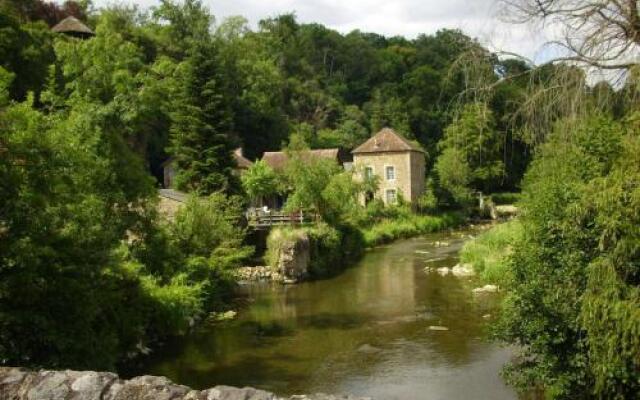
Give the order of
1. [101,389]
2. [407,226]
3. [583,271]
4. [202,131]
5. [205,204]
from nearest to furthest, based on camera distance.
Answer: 1. [101,389]
2. [583,271]
3. [205,204]
4. [202,131]
5. [407,226]

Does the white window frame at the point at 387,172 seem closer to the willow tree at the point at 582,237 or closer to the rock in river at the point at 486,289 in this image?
the rock in river at the point at 486,289

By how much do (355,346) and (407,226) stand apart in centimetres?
2498

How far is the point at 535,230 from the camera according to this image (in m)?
10.1

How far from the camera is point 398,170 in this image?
45.6m

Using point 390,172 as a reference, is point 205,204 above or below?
below

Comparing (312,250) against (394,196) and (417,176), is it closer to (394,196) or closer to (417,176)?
(394,196)

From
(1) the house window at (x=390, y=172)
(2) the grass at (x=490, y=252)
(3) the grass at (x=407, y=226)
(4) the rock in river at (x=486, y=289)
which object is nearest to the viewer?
(4) the rock in river at (x=486, y=289)

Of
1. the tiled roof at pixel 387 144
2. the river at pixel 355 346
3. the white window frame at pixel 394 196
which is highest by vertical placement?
the tiled roof at pixel 387 144

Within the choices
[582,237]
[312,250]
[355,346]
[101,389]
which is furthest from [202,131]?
[101,389]

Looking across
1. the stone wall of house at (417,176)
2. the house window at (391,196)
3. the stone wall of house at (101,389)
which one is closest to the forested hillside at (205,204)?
the stone wall of house at (101,389)

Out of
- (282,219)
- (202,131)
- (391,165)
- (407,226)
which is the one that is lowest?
(407,226)

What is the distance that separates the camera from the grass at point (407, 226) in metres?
36.6

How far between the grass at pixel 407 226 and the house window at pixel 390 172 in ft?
12.6

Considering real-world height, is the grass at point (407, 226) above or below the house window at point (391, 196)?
below
